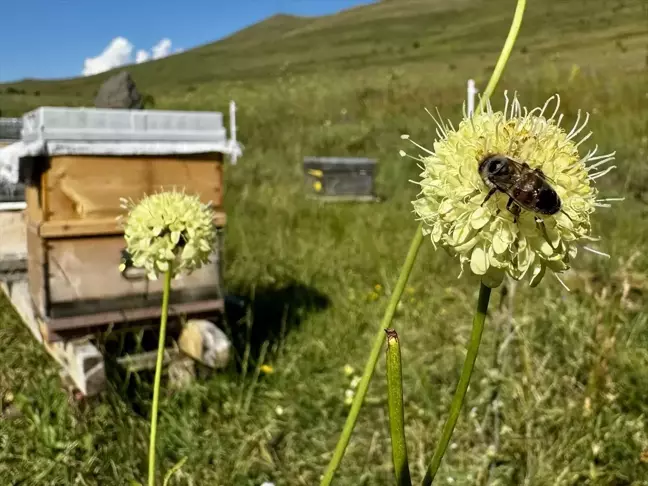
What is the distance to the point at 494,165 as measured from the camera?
0.91 m

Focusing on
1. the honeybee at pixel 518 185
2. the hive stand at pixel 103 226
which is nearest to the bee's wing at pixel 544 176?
Result: the honeybee at pixel 518 185

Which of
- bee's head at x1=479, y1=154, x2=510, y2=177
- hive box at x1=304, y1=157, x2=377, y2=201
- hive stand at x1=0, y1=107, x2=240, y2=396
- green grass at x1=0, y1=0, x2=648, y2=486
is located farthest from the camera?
hive box at x1=304, y1=157, x2=377, y2=201

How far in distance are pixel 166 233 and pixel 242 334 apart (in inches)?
79.9

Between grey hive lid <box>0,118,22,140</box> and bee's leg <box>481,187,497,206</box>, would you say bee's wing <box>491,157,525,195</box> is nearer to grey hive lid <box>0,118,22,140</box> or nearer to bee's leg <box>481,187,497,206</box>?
bee's leg <box>481,187,497,206</box>

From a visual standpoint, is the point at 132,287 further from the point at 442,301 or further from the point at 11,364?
the point at 442,301

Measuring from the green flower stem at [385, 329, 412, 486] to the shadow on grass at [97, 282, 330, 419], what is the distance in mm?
2261

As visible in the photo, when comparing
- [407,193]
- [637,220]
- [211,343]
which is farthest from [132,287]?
[407,193]

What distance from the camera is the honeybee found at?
87cm

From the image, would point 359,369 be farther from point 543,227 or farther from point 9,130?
point 9,130

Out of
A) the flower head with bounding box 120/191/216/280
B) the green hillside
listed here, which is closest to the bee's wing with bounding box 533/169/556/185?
the flower head with bounding box 120/191/216/280

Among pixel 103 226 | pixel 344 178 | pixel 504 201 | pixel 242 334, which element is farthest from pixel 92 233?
pixel 344 178

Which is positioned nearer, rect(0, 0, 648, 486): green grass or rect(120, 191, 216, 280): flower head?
rect(120, 191, 216, 280): flower head

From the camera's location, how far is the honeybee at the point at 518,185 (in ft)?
2.85

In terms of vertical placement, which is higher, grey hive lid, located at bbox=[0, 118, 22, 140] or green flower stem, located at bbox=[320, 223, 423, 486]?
grey hive lid, located at bbox=[0, 118, 22, 140]
